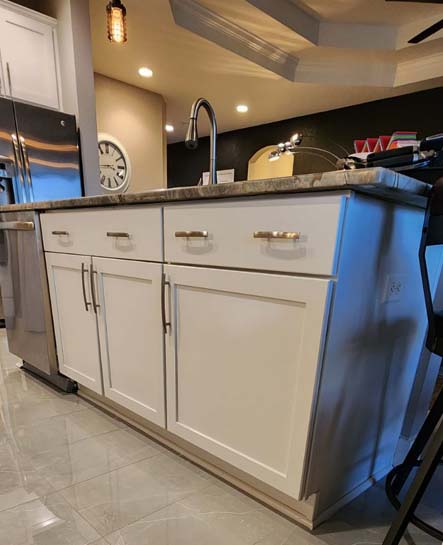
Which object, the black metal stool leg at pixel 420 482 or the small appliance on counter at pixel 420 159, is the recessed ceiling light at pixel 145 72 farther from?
the black metal stool leg at pixel 420 482

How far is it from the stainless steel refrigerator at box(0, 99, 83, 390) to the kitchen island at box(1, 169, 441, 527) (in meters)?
0.51

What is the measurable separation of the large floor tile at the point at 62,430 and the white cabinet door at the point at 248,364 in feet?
1.60

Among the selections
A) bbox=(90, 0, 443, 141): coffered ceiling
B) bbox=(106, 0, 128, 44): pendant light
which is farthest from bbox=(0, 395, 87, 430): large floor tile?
bbox=(90, 0, 443, 141): coffered ceiling

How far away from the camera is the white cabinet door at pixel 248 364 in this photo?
795 mm

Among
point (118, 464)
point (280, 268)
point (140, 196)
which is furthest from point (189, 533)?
point (140, 196)

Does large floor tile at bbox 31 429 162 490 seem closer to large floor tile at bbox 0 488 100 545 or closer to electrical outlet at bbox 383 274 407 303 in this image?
large floor tile at bbox 0 488 100 545

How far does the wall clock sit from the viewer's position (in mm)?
3814

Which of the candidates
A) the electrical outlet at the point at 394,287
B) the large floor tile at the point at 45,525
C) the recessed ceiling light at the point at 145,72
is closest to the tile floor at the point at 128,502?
the large floor tile at the point at 45,525

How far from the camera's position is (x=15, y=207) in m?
1.60

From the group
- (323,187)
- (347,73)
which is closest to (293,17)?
(347,73)

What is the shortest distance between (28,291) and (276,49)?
3.36 metres

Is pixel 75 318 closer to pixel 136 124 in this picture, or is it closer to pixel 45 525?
pixel 45 525

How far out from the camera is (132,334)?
1.23 metres

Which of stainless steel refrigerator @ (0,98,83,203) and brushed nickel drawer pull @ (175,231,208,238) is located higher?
stainless steel refrigerator @ (0,98,83,203)
